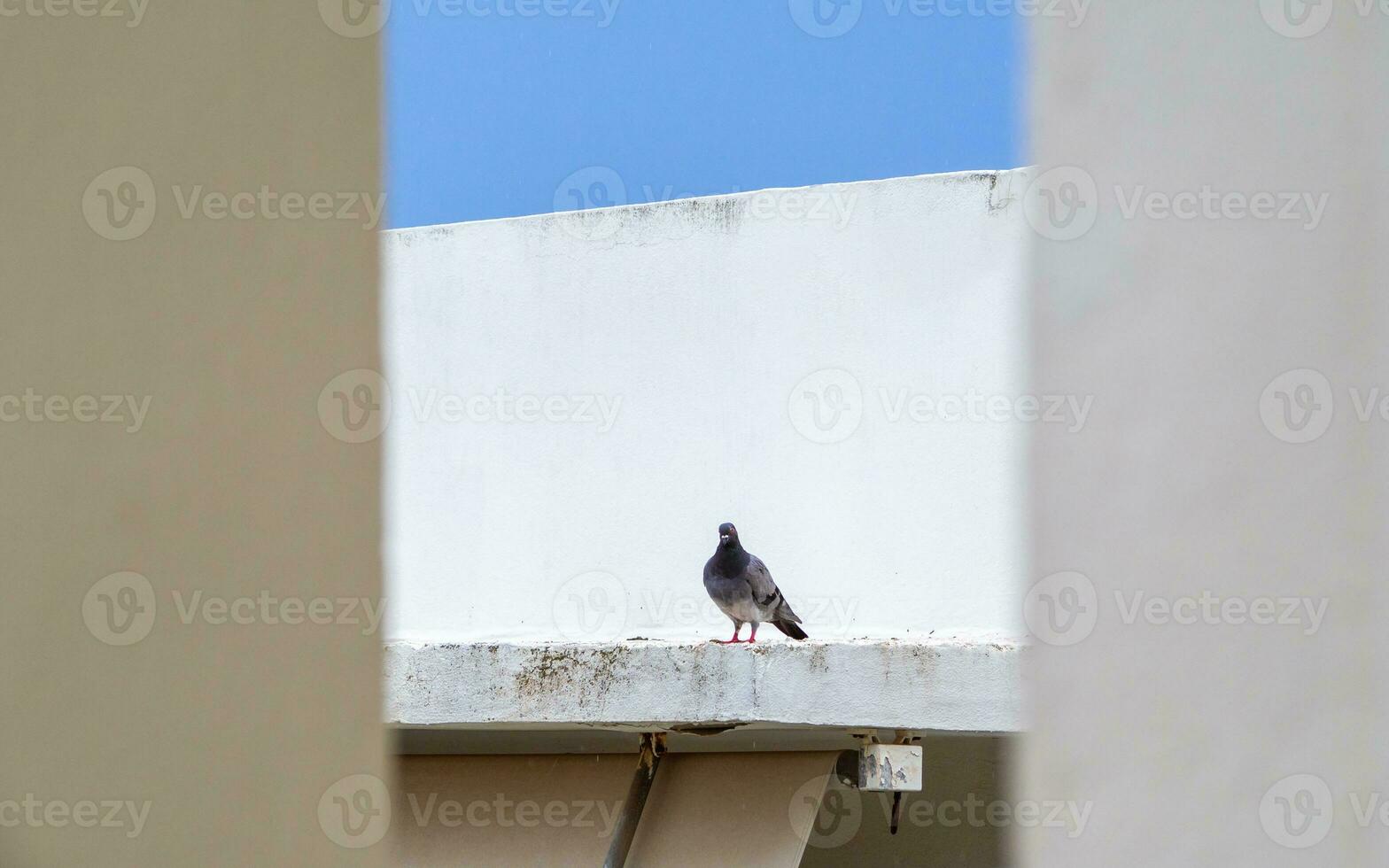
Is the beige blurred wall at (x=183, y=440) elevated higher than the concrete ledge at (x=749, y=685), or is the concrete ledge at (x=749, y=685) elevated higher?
the beige blurred wall at (x=183, y=440)

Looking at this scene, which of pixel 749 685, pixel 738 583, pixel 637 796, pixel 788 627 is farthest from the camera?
pixel 788 627

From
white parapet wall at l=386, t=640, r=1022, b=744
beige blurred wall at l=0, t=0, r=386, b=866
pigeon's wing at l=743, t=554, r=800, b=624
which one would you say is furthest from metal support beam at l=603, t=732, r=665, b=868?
beige blurred wall at l=0, t=0, r=386, b=866

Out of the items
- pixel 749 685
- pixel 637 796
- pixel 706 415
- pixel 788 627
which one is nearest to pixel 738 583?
pixel 788 627

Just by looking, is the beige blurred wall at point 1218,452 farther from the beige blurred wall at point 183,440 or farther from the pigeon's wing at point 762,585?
the pigeon's wing at point 762,585

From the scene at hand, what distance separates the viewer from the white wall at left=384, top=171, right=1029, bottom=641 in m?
8.57

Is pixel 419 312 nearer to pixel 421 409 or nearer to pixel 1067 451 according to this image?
pixel 421 409

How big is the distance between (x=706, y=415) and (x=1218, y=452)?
26.9 ft

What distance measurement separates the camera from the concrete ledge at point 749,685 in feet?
17.1

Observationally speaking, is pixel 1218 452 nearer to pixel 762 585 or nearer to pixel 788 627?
pixel 762 585

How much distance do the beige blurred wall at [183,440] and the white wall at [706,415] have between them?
7.22 m

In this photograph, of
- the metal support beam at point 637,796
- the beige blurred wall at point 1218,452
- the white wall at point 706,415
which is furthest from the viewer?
the white wall at point 706,415

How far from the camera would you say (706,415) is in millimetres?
9164

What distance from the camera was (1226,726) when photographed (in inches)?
37.6

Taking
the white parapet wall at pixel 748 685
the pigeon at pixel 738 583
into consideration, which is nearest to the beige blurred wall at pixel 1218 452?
the white parapet wall at pixel 748 685
